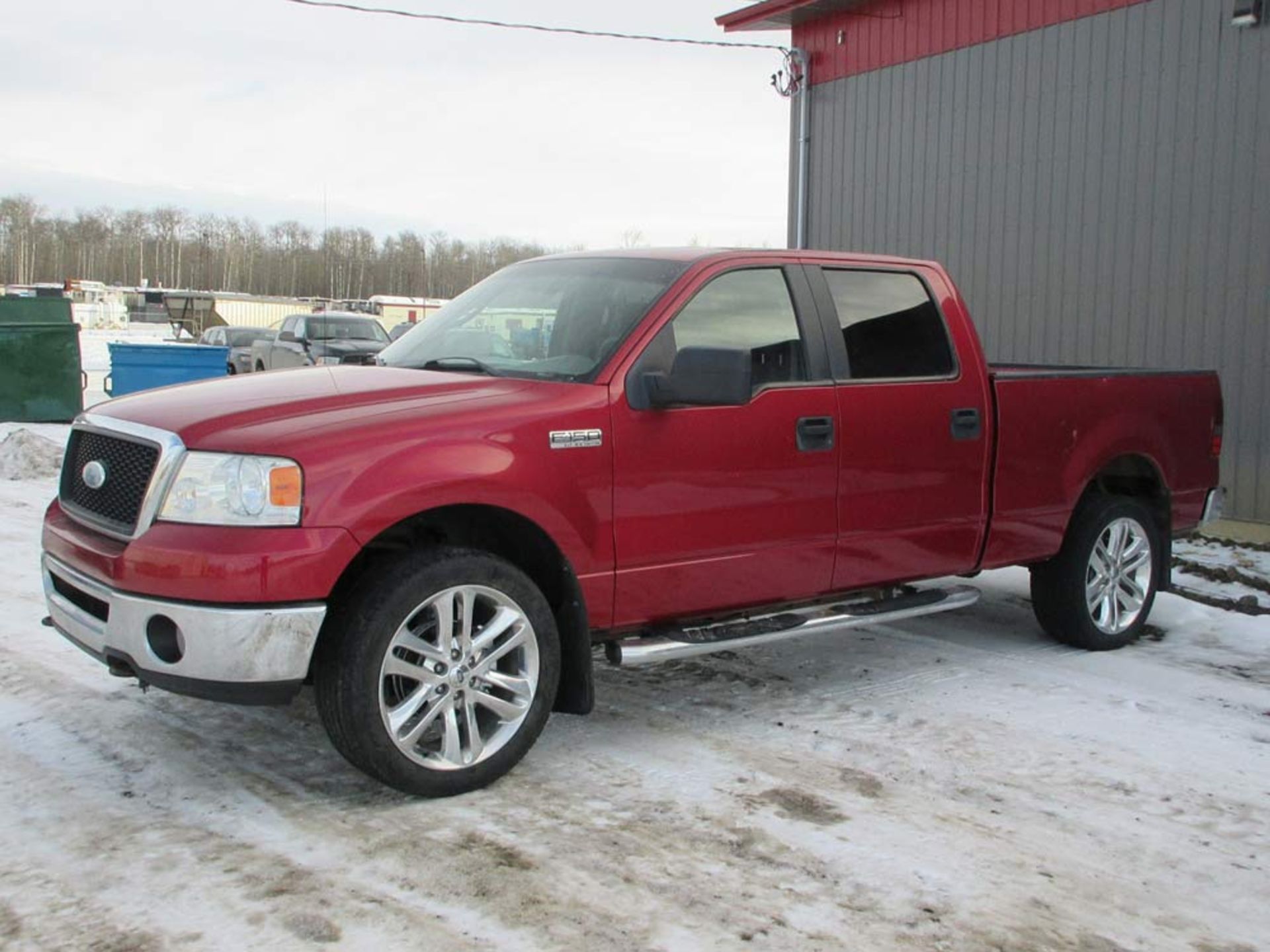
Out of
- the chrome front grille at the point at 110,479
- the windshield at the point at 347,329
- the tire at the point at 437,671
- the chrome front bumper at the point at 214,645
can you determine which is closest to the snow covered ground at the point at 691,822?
the tire at the point at 437,671

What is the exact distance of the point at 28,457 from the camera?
12.3 meters

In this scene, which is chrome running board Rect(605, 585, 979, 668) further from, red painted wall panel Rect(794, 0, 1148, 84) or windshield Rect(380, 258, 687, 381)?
red painted wall panel Rect(794, 0, 1148, 84)

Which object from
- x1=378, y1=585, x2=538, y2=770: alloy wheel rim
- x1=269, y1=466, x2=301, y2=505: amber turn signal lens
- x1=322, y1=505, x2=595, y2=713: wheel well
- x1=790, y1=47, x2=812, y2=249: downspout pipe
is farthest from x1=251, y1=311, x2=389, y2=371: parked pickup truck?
x1=269, y1=466, x2=301, y2=505: amber turn signal lens

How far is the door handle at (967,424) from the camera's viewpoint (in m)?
5.66

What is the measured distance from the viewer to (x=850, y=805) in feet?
13.8

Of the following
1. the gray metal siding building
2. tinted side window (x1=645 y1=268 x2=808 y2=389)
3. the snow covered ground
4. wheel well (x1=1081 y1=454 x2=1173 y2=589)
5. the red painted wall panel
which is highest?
the red painted wall panel

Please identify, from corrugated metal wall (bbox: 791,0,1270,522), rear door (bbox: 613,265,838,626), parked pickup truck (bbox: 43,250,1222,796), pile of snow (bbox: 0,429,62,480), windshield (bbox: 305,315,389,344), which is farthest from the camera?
windshield (bbox: 305,315,389,344)

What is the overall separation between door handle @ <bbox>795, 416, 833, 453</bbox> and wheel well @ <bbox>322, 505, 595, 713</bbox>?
1.16 m

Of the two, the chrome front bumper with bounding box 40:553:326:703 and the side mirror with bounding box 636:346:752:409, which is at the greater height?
the side mirror with bounding box 636:346:752:409

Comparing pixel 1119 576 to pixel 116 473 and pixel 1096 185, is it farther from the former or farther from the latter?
pixel 1096 185

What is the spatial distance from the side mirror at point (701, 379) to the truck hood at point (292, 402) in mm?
367

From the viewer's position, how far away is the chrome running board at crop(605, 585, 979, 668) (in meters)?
4.63

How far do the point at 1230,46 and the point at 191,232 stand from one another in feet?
425

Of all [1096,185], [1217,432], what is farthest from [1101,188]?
[1217,432]
